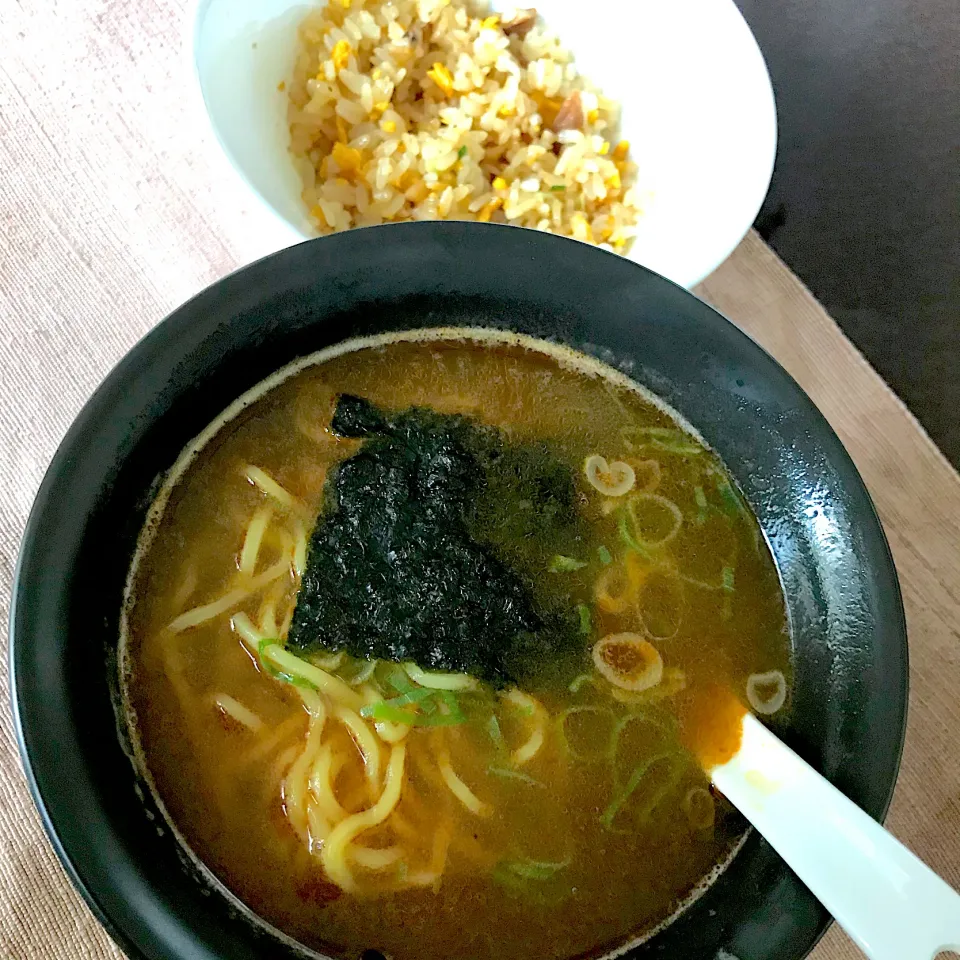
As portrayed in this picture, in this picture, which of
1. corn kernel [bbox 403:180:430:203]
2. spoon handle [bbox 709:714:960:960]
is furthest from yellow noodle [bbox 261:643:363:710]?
corn kernel [bbox 403:180:430:203]

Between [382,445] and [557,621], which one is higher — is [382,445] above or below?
above

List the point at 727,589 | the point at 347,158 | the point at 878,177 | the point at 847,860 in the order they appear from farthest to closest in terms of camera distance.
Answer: the point at 878,177
the point at 347,158
the point at 727,589
the point at 847,860

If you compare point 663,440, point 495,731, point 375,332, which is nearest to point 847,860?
point 495,731

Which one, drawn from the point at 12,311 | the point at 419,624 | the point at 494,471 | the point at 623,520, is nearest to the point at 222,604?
the point at 419,624

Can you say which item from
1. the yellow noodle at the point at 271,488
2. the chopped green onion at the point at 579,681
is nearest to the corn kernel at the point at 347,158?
the yellow noodle at the point at 271,488

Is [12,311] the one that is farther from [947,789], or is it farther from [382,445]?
[947,789]

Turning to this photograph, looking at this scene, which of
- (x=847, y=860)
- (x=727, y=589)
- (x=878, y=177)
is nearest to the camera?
(x=847, y=860)

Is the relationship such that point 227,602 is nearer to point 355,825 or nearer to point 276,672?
point 276,672
